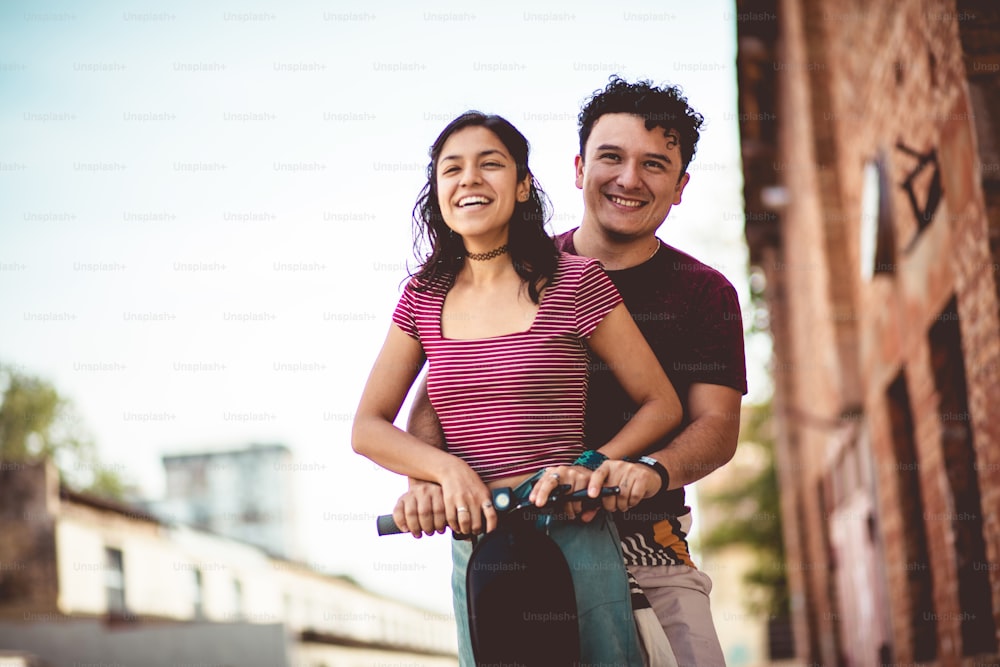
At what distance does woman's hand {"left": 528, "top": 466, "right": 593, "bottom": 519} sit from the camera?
2.40 metres

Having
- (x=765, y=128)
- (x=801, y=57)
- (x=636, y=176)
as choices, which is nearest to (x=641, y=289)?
(x=636, y=176)

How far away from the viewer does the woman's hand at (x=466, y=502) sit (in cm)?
247

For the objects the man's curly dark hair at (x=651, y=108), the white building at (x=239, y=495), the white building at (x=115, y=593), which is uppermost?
the white building at (x=239, y=495)

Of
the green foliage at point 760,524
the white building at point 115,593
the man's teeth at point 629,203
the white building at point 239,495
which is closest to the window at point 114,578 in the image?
the white building at point 115,593

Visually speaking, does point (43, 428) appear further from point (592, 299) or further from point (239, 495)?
point (592, 299)

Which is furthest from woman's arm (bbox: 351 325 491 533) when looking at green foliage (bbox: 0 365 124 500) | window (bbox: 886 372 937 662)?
green foliage (bbox: 0 365 124 500)

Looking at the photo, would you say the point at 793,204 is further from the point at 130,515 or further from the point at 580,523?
the point at 130,515

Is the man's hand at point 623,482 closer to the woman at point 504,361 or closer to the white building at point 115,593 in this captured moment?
the woman at point 504,361

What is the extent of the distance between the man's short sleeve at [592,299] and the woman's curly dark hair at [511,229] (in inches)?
3.1

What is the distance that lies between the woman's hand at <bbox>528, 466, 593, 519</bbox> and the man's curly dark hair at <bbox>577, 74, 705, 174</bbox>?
1163 millimetres

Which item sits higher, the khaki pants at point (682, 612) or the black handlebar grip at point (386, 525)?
the black handlebar grip at point (386, 525)

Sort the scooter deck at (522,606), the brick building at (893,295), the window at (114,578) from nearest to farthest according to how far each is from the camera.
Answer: the scooter deck at (522,606)
the brick building at (893,295)
the window at (114,578)

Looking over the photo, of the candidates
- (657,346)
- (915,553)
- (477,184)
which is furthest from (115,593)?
(477,184)

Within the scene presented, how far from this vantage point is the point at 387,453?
2.70m
